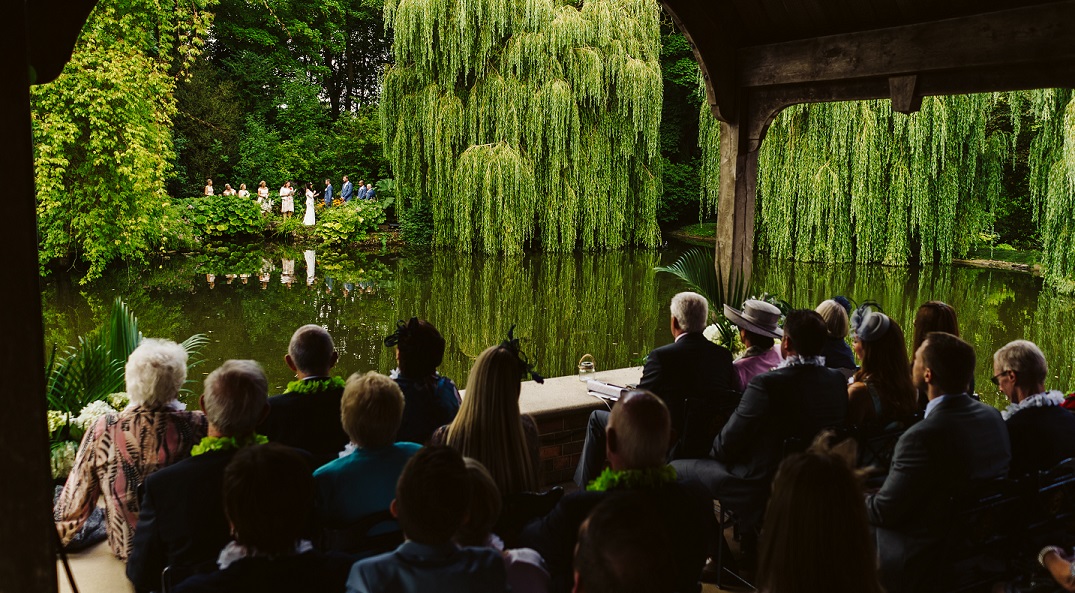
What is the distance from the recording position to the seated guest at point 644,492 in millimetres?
2383

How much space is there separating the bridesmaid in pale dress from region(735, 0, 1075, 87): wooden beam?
1965cm

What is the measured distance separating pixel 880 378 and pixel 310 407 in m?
2.31

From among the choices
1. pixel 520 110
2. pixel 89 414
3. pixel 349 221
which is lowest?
pixel 89 414

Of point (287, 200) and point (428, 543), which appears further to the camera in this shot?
point (287, 200)

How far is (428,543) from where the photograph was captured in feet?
6.51

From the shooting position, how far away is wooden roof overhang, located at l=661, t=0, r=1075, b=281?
14.0 feet

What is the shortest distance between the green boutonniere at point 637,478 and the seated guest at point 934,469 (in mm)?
979

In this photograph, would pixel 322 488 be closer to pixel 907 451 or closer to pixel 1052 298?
pixel 907 451

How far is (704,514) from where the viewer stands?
2.47 m

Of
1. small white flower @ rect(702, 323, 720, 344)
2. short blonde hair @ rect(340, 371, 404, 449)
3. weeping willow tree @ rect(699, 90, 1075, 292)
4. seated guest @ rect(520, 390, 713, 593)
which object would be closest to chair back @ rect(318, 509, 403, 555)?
short blonde hair @ rect(340, 371, 404, 449)

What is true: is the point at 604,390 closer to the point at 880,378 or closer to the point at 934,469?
the point at 880,378

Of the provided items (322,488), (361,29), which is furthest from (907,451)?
(361,29)

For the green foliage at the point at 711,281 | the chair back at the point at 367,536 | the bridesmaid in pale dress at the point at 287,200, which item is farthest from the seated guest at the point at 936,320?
the bridesmaid in pale dress at the point at 287,200

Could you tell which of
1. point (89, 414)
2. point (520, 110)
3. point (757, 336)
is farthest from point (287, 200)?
point (757, 336)
